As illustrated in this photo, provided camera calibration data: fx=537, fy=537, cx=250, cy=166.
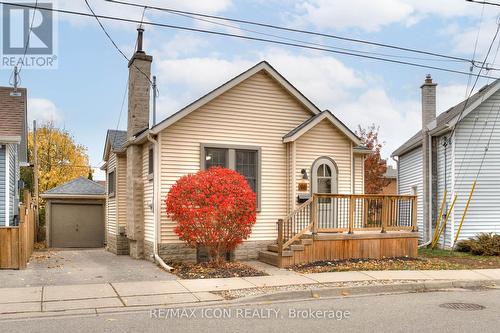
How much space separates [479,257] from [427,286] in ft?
21.1

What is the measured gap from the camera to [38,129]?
43.1 meters

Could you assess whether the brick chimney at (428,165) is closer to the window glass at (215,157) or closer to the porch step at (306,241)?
the porch step at (306,241)

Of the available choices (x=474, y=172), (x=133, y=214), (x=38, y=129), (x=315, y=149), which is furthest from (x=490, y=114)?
(x=38, y=129)

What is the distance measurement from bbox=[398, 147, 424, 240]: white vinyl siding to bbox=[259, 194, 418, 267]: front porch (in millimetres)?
5325

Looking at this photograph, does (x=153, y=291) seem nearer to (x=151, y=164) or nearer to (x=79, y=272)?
(x=79, y=272)

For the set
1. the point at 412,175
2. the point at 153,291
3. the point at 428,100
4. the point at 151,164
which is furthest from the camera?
the point at 412,175

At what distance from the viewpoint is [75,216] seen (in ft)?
83.8

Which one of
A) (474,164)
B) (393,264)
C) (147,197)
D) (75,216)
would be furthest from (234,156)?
(75,216)

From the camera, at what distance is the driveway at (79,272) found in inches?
457

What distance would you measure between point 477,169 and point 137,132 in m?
12.0

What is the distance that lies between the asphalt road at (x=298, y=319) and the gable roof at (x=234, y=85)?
22.1 feet

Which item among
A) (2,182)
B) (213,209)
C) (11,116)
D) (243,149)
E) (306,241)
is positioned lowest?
(306,241)

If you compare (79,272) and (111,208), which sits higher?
(111,208)

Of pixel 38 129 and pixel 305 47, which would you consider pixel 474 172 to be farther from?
pixel 38 129
